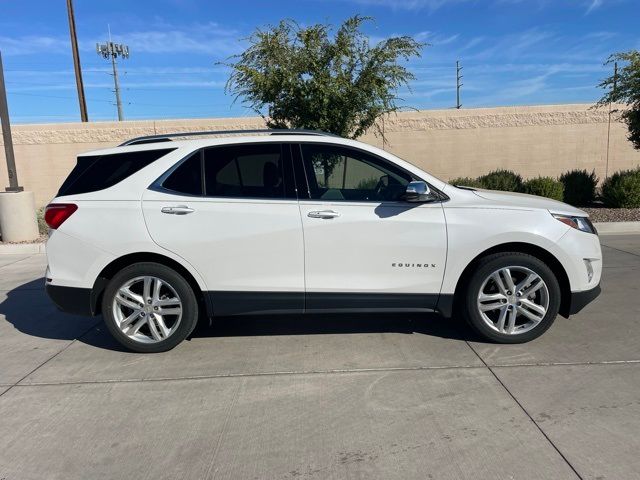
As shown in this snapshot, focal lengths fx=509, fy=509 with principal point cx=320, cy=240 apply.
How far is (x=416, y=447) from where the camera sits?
302cm

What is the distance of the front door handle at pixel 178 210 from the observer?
14.1 feet

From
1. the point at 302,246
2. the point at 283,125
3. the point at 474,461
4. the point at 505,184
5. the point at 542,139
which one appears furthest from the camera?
the point at 542,139

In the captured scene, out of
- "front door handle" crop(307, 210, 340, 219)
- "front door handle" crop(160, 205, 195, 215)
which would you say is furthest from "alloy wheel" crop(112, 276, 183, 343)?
"front door handle" crop(307, 210, 340, 219)

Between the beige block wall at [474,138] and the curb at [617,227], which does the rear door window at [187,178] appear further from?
the beige block wall at [474,138]

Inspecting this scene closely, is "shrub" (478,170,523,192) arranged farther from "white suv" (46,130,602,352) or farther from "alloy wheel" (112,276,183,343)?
"alloy wheel" (112,276,183,343)

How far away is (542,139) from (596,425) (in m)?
15.9

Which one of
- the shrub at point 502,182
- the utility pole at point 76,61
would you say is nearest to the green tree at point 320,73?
the shrub at point 502,182

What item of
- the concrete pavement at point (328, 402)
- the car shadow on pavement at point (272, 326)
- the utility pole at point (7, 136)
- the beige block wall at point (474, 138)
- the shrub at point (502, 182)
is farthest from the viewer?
the beige block wall at point (474, 138)

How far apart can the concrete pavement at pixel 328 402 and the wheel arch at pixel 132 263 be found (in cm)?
52

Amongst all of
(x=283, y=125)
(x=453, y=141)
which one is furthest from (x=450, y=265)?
(x=453, y=141)

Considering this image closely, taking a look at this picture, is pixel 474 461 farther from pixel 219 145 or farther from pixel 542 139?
pixel 542 139

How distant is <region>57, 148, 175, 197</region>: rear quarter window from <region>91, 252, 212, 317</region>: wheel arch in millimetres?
660

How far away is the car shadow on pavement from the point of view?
4965 millimetres

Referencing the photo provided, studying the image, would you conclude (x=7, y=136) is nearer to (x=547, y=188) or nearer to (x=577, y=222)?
(x=577, y=222)
